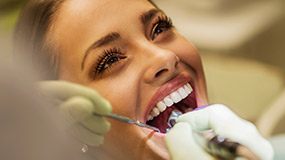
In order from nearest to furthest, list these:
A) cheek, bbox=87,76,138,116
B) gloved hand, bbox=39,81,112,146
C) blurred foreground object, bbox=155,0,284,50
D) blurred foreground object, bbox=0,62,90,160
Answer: blurred foreground object, bbox=0,62,90,160, gloved hand, bbox=39,81,112,146, cheek, bbox=87,76,138,116, blurred foreground object, bbox=155,0,284,50

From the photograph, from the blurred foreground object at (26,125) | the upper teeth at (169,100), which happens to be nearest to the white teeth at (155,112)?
the upper teeth at (169,100)

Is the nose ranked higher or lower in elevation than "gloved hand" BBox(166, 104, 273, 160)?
higher

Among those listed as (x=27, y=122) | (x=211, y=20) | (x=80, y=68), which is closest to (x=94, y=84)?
(x=80, y=68)

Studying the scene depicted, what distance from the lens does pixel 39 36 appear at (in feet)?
2.96

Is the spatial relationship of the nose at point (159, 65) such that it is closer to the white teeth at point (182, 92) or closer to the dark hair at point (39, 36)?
the white teeth at point (182, 92)

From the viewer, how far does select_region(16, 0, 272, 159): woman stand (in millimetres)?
872

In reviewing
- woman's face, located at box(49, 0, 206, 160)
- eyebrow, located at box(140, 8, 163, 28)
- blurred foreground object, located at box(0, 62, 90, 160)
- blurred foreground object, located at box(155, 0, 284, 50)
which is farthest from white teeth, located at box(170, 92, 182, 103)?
blurred foreground object, located at box(155, 0, 284, 50)

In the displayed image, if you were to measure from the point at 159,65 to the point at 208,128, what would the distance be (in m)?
0.13

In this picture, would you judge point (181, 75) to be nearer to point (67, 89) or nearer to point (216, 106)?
point (216, 106)

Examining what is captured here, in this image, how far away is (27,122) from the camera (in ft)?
1.56

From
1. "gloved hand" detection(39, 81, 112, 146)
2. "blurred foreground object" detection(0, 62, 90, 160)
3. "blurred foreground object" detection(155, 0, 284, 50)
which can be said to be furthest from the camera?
"blurred foreground object" detection(155, 0, 284, 50)

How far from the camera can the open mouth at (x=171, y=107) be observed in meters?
0.90

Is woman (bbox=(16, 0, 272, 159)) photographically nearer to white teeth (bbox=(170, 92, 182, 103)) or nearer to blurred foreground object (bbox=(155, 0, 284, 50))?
white teeth (bbox=(170, 92, 182, 103))

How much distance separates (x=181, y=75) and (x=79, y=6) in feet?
0.61
